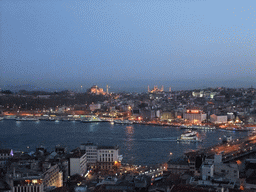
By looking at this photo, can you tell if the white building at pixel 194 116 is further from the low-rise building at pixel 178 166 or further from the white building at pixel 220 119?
the low-rise building at pixel 178 166

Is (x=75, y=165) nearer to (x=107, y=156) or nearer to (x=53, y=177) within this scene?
(x=53, y=177)

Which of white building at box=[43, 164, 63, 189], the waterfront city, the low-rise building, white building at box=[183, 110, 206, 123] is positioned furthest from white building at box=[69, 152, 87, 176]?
white building at box=[183, 110, 206, 123]

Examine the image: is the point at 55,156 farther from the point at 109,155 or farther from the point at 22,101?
the point at 22,101

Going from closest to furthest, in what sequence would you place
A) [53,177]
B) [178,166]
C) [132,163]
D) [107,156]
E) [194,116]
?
1. [53,177]
2. [178,166]
3. [107,156]
4. [132,163]
5. [194,116]

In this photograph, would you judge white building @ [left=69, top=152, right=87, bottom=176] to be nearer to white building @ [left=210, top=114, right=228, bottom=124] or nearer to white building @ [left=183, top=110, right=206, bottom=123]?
white building @ [left=210, top=114, right=228, bottom=124]

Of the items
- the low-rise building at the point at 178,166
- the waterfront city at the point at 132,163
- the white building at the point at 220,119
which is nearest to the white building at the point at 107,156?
the waterfront city at the point at 132,163

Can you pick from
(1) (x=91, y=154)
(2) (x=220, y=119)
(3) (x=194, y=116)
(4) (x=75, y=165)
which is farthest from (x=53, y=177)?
(3) (x=194, y=116)

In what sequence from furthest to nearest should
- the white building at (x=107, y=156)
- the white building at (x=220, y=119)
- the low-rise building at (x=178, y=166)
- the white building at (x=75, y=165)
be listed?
the white building at (x=220, y=119) < the white building at (x=107, y=156) < the white building at (x=75, y=165) < the low-rise building at (x=178, y=166)

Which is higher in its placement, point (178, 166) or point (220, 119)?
point (178, 166)

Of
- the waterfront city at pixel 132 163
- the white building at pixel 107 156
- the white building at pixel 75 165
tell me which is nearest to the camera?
the waterfront city at pixel 132 163

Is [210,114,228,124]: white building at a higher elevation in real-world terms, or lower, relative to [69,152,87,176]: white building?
lower

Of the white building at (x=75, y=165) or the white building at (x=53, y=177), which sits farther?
the white building at (x=75, y=165)

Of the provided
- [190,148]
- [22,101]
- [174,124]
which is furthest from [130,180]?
[22,101]

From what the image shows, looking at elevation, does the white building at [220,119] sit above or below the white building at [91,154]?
below
